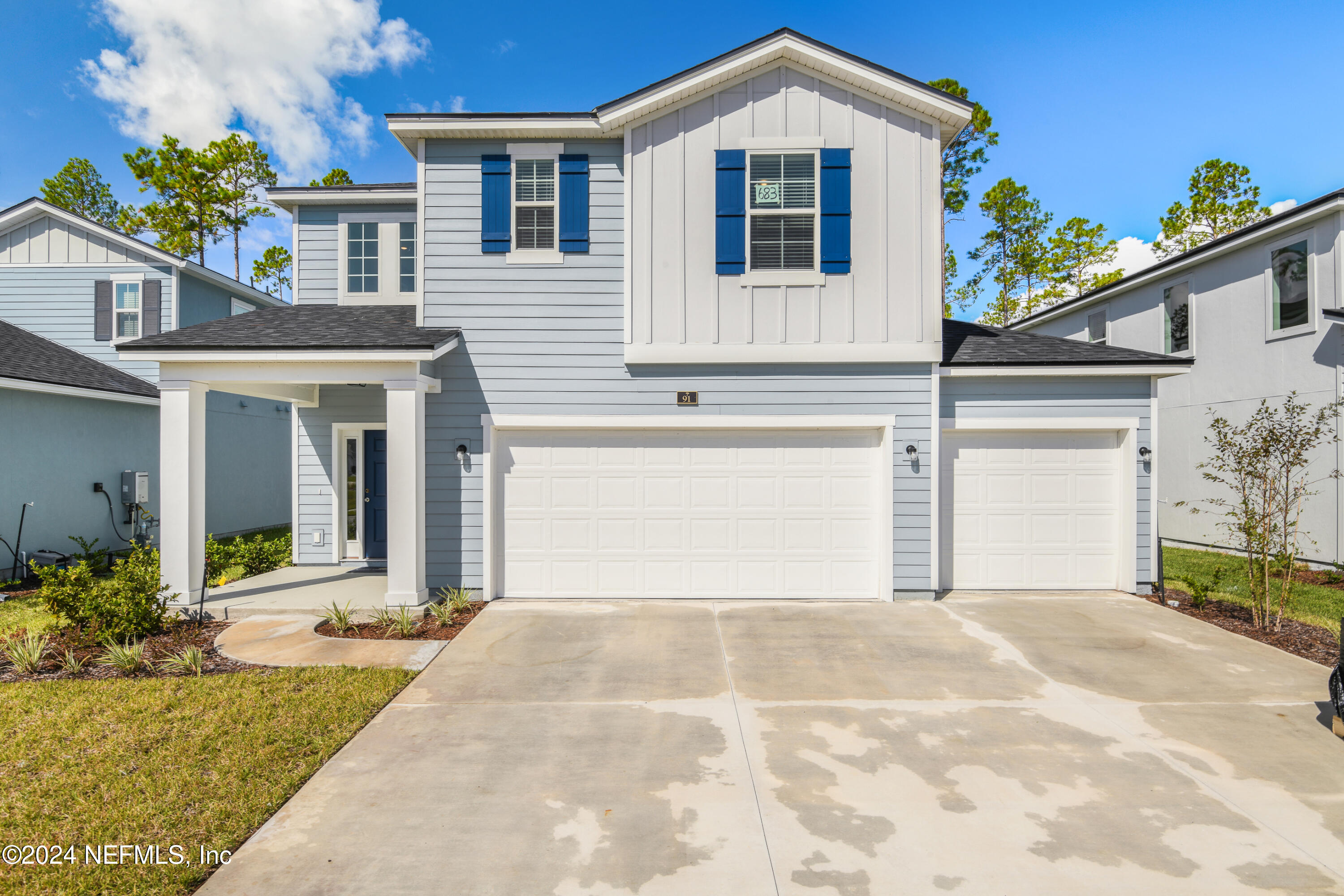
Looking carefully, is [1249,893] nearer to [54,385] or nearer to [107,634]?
[107,634]

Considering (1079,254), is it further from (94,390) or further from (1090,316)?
(94,390)

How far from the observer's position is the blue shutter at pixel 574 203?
7676 mm

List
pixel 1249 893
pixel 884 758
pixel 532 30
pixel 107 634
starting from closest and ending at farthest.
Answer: pixel 1249 893, pixel 884 758, pixel 107 634, pixel 532 30

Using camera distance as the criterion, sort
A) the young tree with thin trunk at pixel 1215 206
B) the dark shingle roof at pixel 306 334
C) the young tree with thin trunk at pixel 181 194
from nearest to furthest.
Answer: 1. the dark shingle roof at pixel 306 334
2. the young tree with thin trunk at pixel 1215 206
3. the young tree with thin trunk at pixel 181 194

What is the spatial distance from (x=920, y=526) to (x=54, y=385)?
509 inches

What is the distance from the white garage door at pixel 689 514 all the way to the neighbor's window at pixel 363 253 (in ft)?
12.9

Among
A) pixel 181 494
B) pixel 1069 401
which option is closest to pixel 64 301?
pixel 181 494

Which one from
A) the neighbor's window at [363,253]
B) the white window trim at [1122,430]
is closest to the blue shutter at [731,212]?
the white window trim at [1122,430]

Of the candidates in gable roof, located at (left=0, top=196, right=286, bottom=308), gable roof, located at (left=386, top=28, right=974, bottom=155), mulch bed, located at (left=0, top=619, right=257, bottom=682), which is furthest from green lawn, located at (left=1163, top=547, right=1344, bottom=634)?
gable roof, located at (left=0, top=196, right=286, bottom=308)

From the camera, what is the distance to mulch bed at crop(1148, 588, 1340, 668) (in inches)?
232

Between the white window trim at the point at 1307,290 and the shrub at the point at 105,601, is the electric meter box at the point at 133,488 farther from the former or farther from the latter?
the white window trim at the point at 1307,290

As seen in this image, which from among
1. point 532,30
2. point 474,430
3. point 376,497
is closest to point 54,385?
point 376,497

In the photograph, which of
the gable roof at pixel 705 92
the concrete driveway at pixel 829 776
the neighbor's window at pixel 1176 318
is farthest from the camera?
the neighbor's window at pixel 1176 318

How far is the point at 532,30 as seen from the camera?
1162 centimetres
